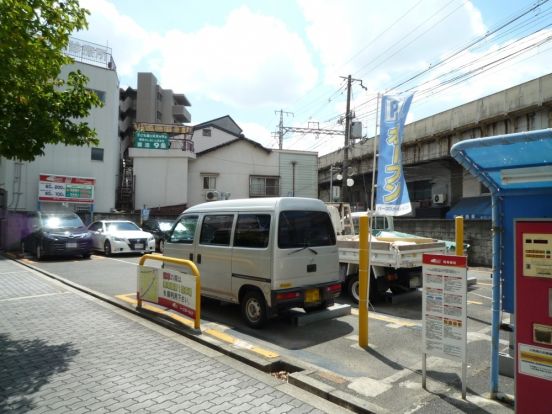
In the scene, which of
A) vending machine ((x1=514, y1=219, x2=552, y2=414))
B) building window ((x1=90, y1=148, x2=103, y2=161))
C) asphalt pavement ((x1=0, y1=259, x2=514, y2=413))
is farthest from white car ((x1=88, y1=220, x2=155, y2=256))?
vending machine ((x1=514, y1=219, x2=552, y2=414))

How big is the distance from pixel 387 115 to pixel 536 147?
8.86 ft

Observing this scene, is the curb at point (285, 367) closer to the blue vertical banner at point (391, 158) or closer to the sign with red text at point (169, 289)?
the sign with red text at point (169, 289)

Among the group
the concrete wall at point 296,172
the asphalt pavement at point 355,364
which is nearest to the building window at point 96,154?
the concrete wall at point 296,172

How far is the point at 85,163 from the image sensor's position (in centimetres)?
2467

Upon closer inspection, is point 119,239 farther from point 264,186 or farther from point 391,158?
point 264,186

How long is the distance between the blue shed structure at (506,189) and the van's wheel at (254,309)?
10.4 feet

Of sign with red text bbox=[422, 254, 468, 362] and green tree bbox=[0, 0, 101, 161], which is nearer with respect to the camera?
sign with red text bbox=[422, 254, 468, 362]

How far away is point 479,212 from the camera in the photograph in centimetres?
2064

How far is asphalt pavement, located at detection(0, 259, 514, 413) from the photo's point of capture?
370 cm

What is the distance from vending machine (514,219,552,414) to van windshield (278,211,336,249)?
10.8 feet

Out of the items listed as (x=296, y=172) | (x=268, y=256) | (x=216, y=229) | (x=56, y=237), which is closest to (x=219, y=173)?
(x=296, y=172)

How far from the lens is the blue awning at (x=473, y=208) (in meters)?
20.3

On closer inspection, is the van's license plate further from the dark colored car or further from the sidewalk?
the dark colored car

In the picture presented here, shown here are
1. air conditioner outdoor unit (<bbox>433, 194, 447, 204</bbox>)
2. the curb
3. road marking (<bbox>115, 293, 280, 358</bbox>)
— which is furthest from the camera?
air conditioner outdoor unit (<bbox>433, 194, 447, 204</bbox>)
